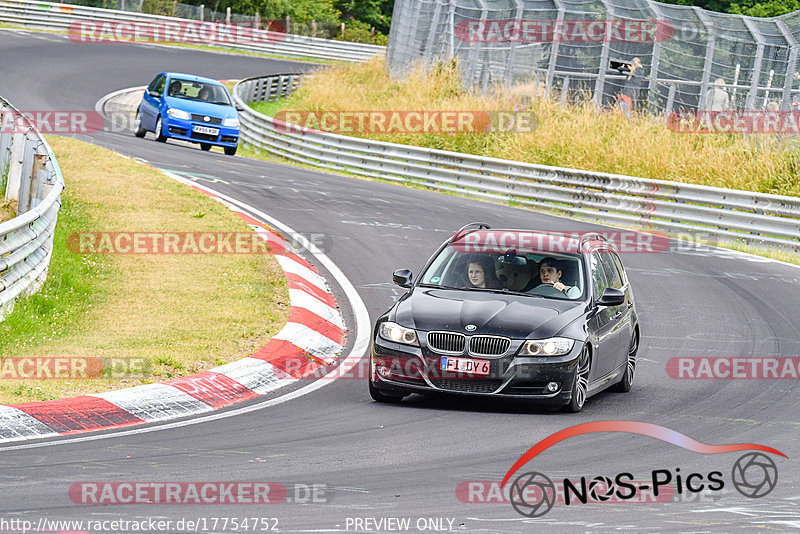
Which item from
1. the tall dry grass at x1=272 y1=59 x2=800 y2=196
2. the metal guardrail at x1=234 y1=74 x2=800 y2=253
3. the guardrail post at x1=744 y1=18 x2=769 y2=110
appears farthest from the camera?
the guardrail post at x1=744 y1=18 x2=769 y2=110

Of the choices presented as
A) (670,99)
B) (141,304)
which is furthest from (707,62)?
(141,304)

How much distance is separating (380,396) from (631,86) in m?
20.5

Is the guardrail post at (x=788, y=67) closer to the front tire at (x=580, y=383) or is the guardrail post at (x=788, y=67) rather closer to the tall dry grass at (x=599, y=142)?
the tall dry grass at (x=599, y=142)

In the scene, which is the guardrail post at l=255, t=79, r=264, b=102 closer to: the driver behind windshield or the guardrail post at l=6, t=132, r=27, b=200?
the guardrail post at l=6, t=132, r=27, b=200

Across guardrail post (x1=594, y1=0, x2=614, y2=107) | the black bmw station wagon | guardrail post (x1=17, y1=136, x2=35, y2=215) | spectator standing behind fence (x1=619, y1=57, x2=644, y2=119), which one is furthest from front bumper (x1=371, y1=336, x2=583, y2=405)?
guardrail post (x1=594, y1=0, x2=614, y2=107)

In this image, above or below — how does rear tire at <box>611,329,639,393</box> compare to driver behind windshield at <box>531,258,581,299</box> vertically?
below

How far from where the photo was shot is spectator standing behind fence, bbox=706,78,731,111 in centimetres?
2709

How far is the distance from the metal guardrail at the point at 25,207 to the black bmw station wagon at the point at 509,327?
3867mm

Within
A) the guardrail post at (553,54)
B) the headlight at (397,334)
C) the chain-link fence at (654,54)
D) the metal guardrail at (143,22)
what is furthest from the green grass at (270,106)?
the headlight at (397,334)

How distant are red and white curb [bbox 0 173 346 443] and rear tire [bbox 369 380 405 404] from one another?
906mm

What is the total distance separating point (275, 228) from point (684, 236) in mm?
8000

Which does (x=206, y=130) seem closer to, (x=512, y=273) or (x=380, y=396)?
(x=512, y=273)

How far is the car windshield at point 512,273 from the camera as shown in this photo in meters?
10.4

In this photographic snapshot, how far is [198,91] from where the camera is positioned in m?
30.0
